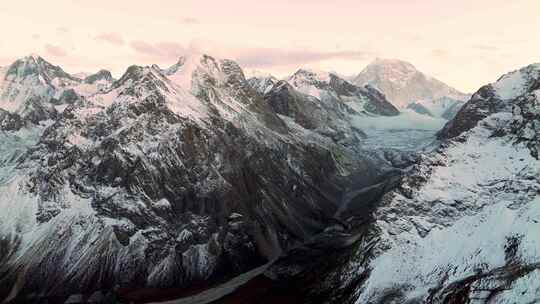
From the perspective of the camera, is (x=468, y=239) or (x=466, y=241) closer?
(x=466, y=241)

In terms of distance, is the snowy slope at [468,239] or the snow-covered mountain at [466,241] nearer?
the snowy slope at [468,239]

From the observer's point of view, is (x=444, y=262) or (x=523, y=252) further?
(x=444, y=262)

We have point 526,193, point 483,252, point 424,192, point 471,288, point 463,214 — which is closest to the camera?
point 471,288

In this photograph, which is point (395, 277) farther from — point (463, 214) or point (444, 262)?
point (463, 214)

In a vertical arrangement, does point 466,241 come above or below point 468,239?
below

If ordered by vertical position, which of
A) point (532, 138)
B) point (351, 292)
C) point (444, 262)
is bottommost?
point (351, 292)

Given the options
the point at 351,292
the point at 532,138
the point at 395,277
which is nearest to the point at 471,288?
the point at 395,277

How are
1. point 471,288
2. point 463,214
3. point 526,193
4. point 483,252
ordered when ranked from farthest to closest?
point 463,214 < point 526,193 < point 483,252 < point 471,288

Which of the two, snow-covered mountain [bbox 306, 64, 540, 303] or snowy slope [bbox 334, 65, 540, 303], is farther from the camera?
snow-covered mountain [bbox 306, 64, 540, 303]

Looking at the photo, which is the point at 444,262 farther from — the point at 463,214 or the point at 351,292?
the point at 351,292

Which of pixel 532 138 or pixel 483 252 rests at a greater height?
pixel 532 138
